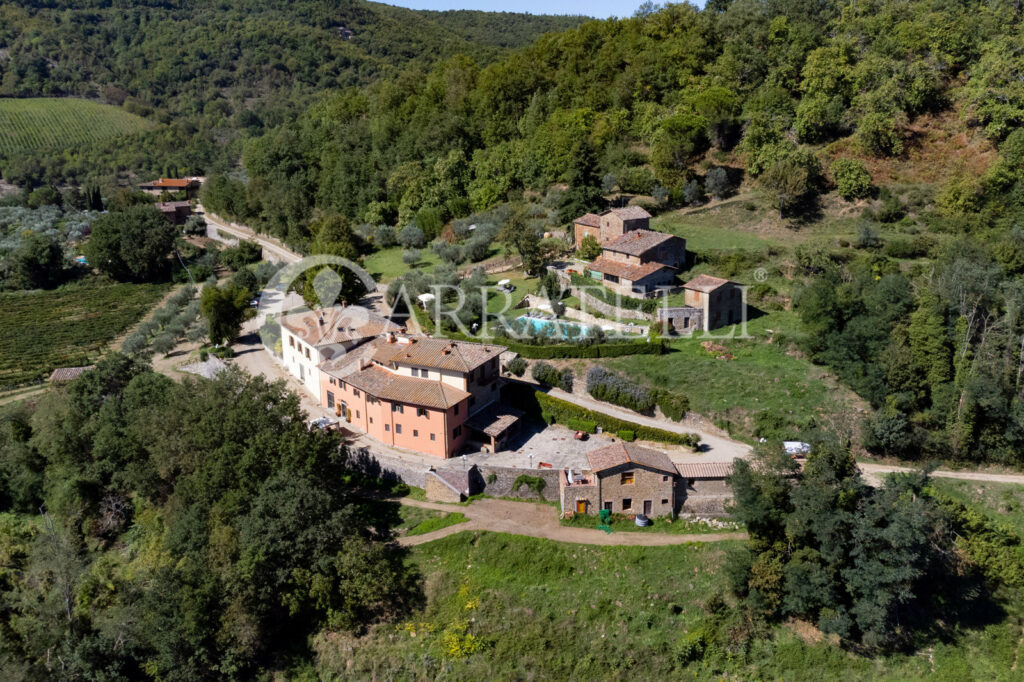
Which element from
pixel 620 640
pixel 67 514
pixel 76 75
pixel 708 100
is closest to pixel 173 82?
pixel 76 75

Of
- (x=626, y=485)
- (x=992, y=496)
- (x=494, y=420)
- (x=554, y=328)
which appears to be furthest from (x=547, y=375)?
(x=992, y=496)

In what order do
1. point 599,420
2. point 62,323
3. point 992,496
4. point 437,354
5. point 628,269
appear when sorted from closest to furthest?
point 992,496 → point 599,420 → point 437,354 → point 628,269 → point 62,323

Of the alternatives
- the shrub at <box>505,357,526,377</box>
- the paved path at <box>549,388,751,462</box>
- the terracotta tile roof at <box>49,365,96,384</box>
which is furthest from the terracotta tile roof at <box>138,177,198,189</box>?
the paved path at <box>549,388,751,462</box>

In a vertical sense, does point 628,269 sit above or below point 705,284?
above

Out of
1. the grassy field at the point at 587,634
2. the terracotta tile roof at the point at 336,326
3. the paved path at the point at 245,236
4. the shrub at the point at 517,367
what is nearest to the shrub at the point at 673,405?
the shrub at the point at 517,367

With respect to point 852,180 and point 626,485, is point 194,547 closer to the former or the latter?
point 626,485

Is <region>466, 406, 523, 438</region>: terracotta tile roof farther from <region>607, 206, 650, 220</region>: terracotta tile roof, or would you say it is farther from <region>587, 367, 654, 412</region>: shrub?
A: <region>607, 206, 650, 220</region>: terracotta tile roof

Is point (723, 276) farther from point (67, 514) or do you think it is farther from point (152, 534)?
point (67, 514)
